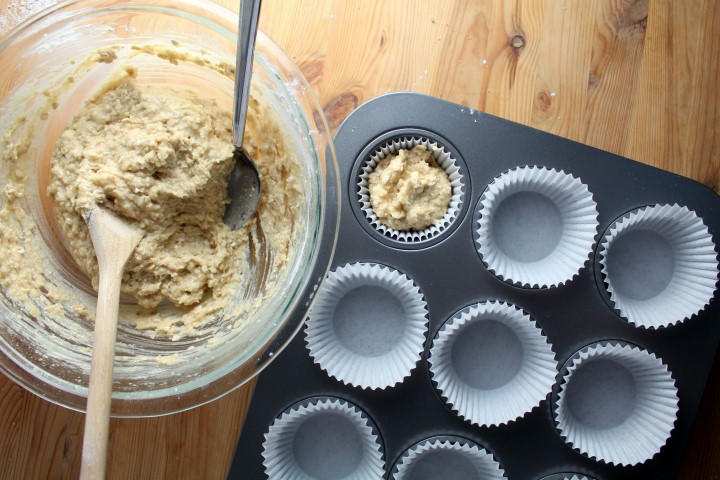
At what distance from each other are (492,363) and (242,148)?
895 millimetres

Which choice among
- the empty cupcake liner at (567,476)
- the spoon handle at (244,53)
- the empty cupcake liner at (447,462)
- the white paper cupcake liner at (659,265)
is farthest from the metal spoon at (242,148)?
the empty cupcake liner at (567,476)

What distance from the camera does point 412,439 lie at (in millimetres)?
1575

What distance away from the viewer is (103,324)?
1.19m

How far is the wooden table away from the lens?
166 centimetres

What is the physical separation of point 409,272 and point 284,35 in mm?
757

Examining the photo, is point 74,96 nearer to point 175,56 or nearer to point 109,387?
point 175,56

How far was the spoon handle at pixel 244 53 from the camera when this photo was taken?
1.11m

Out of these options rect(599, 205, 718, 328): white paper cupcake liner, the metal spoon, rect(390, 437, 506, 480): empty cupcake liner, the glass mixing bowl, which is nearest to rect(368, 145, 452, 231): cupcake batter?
the glass mixing bowl

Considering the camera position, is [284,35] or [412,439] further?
[284,35]

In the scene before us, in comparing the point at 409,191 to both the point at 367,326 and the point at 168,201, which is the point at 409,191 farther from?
the point at 168,201

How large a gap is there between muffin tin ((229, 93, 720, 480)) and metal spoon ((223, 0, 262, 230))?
277mm

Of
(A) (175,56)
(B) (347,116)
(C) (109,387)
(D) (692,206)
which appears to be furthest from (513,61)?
(C) (109,387)

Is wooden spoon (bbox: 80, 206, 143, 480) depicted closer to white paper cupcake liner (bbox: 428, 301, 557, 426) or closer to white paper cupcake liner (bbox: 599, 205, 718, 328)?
white paper cupcake liner (bbox: 428, 301, 557, 426)

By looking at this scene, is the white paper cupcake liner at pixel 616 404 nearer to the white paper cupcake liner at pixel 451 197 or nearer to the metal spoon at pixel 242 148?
→ the white paper cupcake liner at pixel 451 197
